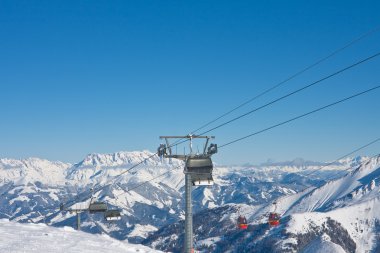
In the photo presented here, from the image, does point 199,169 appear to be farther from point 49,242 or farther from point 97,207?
point 97,207

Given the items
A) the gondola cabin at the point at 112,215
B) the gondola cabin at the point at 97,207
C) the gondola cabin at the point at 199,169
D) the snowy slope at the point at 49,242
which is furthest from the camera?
the gondola cabin at the point at 112,215

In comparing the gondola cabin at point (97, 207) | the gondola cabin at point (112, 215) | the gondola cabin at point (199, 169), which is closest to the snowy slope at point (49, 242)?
the gondola cabin at point (199, 169)

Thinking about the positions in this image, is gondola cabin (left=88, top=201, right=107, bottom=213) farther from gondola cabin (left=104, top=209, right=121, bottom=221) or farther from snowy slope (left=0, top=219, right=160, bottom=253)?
snowy slope (left=0, top=219, right=160, bottom=253)

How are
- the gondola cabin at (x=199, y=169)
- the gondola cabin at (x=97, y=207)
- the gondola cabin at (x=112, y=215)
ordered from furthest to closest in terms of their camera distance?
the gondola cabin at (x=112, y=215) → the gondola cabin at (x=97, y=207) → the gondola cabin at (x=199, y=169)

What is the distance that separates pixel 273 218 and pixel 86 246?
29.7m

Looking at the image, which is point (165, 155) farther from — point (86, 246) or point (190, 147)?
point (86, 246)

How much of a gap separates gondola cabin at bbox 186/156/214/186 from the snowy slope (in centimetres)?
1067

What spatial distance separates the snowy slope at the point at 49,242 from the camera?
59.8 feet

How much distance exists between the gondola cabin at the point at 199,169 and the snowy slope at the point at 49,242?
1067cm

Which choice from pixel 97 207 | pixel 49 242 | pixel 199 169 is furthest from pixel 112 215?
pixel 49 242

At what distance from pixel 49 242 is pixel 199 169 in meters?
15.0

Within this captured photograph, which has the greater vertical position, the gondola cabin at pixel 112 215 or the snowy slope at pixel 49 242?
the gondola cabin at pixel 112 215

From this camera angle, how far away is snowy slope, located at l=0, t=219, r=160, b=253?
1822 cm

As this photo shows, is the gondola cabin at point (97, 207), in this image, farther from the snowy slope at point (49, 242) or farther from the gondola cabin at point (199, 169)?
the snowy slope at point (49, 242)
